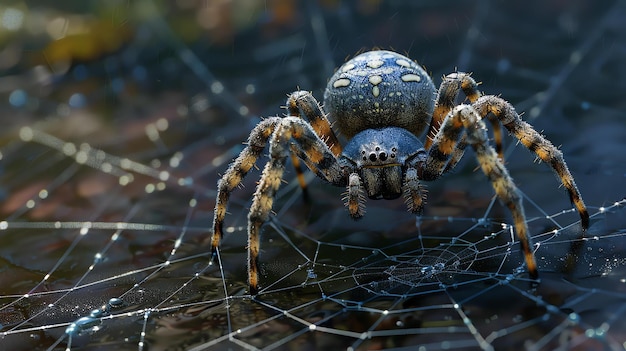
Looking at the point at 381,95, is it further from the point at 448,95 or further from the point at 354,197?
the point at 354,197

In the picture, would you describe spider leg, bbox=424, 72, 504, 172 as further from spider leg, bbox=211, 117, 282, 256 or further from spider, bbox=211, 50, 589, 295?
spider leg, bbox=211, 117, 282, 256

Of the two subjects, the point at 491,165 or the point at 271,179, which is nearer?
the point at 491,165

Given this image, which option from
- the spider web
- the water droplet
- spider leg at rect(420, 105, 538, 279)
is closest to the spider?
spider leg at rect(420, 105, 538, 279)

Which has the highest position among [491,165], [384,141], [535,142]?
[384,141]

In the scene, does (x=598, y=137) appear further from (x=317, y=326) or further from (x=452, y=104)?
Answer: (x=317, y=326)

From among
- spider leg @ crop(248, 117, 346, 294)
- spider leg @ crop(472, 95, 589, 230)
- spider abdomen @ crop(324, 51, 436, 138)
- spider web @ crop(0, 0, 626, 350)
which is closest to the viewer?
spider web @ crop(0, 0, 626, 350)

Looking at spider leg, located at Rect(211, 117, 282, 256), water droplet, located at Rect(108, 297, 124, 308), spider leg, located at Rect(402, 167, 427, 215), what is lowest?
water droplet, located at Rect(108, 297, 124, 308)

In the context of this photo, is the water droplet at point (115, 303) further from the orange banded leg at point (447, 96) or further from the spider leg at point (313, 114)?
the orange banded leg at point (447, 96)

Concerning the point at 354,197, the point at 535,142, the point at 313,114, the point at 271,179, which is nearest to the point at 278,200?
the point at 313,114
